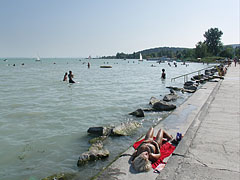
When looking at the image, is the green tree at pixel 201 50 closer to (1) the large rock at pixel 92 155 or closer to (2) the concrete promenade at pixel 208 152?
(2) the concrete promenade at pixel 208 152

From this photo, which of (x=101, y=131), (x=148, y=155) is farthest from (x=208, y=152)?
(x=101, y=131)

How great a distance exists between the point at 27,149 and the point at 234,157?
6375 millimetres

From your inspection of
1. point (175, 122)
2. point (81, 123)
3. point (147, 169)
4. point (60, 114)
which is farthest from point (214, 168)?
point (60, 114)

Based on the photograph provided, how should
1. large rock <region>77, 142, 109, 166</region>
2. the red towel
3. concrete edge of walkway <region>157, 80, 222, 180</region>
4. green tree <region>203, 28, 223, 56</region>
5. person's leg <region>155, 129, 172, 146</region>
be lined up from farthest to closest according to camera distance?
green tree <region>203, 28, 223, 56</region>
large rock <region>77, 142, 109, 166</region>
person's leg <region>155, 129, 172, 146</region>
the red towel
concrete edge of walkway <region>157, 80, 222, 180</region>

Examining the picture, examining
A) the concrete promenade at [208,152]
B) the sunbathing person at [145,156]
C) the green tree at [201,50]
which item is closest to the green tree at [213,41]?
the green tree at [201,50]

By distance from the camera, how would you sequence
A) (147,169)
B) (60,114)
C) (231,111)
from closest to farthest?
1. (147,169)
2. (231,111)
3. (60,114)

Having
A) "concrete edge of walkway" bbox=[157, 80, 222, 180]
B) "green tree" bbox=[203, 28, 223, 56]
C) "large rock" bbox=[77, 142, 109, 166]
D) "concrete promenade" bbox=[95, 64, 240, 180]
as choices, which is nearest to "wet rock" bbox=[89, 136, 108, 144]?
"large rock" bbox=[77, 142, 109, 166]

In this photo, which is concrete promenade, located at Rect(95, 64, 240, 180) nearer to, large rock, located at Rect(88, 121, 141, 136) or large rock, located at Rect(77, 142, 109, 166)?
large rock, located at Rect(77, 142, 109, 166)

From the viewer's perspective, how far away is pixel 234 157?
15.7 ft

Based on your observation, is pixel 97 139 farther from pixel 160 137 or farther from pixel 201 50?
pixel 201 50

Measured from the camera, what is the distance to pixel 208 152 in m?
5.04

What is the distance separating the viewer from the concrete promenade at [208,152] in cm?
410

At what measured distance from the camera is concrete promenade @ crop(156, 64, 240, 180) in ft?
13.5

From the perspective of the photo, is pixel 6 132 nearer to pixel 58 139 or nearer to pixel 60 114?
pixel 58 139
